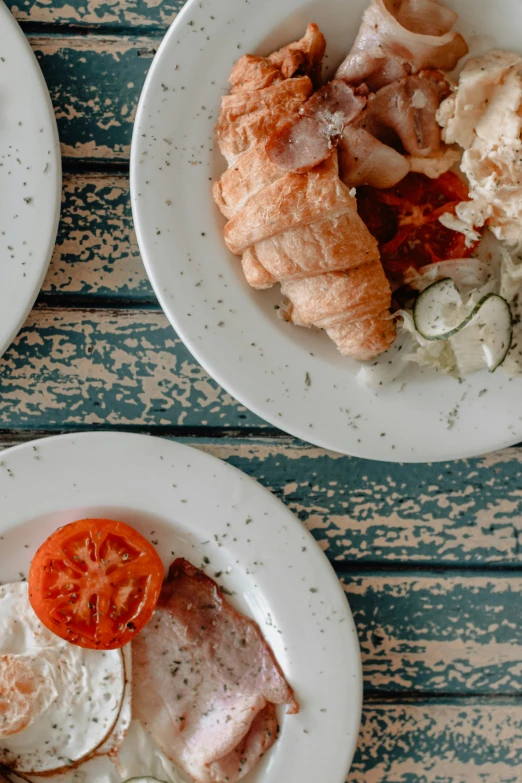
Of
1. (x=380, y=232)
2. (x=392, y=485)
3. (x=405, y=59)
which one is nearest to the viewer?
(x=405, y=59)

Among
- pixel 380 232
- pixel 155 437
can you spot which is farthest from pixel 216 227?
pixel 155 437

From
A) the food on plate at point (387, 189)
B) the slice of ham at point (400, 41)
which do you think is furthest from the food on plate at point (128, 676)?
the slice of ham at point (400, 41)

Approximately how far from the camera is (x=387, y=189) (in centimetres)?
179

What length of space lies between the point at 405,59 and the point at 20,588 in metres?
1.86

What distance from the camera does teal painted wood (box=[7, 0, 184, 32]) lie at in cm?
183

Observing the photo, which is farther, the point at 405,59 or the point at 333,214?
the point at 405,59

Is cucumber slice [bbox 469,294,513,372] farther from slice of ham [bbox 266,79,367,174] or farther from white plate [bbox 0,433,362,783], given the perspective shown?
white plate [bbox 0,433,362,783]

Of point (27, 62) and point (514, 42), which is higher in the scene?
point (514, 42)

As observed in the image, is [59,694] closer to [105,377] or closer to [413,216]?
[105,377]

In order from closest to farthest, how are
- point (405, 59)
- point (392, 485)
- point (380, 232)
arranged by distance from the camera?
1. point (405, 59)
2. point (380, 232)
3. point (392, 485)

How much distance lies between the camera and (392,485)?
198 centimetres

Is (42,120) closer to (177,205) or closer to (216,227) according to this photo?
(177,205)

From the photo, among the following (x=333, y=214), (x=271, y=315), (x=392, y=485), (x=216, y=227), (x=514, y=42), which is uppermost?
(x=514, y=42)

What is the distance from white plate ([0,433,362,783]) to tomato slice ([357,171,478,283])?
80cm
